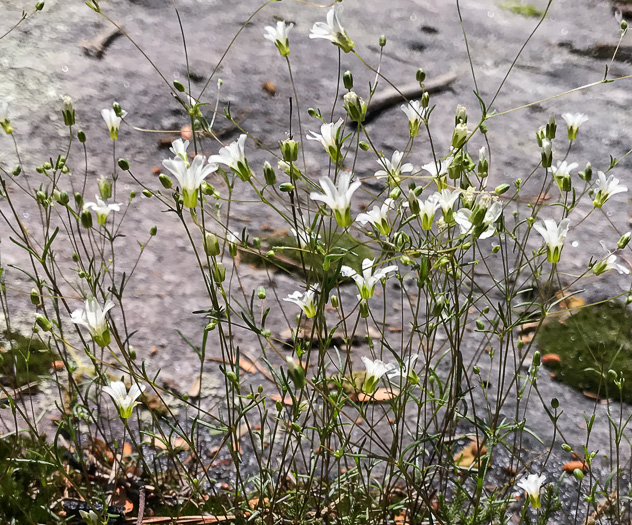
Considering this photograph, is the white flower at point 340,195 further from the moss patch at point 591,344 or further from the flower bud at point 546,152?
the moss patch at point 591,344

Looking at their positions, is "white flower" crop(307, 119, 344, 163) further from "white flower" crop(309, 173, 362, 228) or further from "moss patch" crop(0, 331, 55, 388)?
"moss patch" crop(0, 331, 55, 388)

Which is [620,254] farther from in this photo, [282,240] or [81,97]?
[81,97]

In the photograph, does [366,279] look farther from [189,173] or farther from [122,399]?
[122,399]

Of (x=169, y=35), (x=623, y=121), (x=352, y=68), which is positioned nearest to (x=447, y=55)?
(x=352, y=68)

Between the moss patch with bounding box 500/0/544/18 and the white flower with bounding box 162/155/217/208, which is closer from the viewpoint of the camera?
the white flower with bounding box 162/155/217/208

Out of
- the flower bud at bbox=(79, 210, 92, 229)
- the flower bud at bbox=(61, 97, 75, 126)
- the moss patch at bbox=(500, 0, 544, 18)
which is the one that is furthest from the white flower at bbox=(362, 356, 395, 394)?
the moss patch at bbox=(500, 0, 544, 18)

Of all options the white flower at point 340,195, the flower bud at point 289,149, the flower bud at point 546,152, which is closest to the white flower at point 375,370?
the white flower at point 340,195
